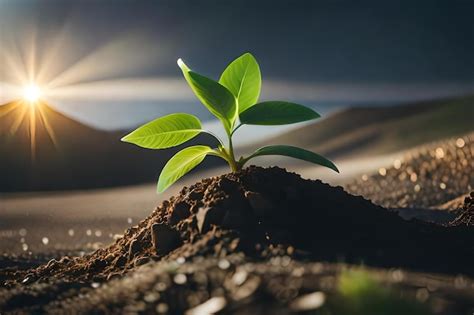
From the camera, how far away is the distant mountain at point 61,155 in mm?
5945

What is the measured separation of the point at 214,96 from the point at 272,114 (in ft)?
0.63

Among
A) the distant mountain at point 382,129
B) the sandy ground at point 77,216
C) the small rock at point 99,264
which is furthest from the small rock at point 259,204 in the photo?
the distant mountain at point 382,129

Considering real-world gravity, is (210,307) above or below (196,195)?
below

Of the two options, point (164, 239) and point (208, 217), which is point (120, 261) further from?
point (208, 217)

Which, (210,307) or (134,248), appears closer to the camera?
(210,307)

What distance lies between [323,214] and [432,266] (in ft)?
1.21

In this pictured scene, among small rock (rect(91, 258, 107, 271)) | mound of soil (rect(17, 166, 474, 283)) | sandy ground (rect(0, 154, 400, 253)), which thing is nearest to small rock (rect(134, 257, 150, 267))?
mound of soil (rect(17, 166, 474, 283))

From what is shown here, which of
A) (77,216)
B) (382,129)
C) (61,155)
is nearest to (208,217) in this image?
(77,216)

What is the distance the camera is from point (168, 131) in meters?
1.96

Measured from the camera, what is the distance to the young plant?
1.87 metres

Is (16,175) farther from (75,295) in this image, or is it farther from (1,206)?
(75,295)

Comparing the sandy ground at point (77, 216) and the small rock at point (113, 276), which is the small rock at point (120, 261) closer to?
the small rock at point (113, 276)

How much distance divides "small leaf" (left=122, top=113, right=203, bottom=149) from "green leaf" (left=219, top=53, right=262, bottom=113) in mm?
152

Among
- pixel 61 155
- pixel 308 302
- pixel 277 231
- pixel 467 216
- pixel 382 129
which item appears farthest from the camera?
pixel 382 129
